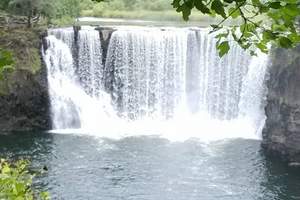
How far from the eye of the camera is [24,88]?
84.1 ft

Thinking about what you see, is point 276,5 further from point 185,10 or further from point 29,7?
point 29,7

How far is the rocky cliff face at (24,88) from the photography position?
82.2ft

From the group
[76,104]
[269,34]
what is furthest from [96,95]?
[269,34]

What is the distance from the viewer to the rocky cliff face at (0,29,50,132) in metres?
25.1

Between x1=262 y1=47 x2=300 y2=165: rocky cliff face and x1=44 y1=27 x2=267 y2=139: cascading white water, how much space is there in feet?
11.7

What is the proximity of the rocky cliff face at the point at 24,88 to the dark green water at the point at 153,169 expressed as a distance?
162 centimetres

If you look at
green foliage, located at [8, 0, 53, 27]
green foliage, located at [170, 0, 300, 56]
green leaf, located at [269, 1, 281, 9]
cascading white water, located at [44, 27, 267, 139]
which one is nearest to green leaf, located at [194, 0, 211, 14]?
green foliage, located at [170, 0, 300, 56]

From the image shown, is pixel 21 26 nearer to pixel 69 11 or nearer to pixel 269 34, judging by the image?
pixel 69 11

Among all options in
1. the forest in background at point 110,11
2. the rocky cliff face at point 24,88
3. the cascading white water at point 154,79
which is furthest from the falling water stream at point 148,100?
the forest in background at point 110,11

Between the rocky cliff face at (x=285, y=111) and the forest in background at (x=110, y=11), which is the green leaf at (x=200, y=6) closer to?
the rocky cliff face at (x=285, y=111)

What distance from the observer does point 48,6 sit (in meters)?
26.5

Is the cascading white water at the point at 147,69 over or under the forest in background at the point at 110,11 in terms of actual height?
under

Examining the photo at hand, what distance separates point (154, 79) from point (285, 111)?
25.8 ft

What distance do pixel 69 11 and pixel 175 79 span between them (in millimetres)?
7424
